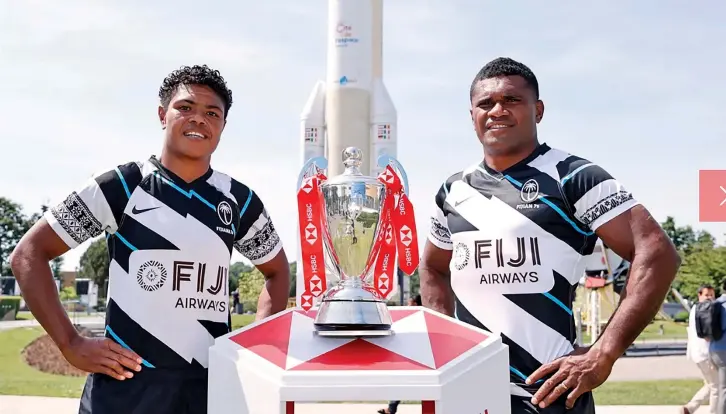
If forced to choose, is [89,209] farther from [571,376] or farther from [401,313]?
[571,376]

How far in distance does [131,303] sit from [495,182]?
130cm

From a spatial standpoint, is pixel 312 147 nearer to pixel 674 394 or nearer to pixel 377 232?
pixel 674 394

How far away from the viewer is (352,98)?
48.9 ft

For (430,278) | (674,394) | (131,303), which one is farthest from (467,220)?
(674,394)

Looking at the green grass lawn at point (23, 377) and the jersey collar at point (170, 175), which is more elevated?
the jersey collar at point (170, 175)

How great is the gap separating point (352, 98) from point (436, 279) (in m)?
12.5

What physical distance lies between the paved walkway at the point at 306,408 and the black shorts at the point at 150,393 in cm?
613

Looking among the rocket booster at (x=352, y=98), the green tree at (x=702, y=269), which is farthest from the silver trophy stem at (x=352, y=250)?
the green tree at (x=702, y=269)

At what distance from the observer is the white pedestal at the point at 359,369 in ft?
5.24

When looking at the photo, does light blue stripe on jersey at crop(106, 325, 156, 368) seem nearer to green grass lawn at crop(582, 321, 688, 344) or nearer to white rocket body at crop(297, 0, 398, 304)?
white rocket body at crop(297, 0, 398, 304)

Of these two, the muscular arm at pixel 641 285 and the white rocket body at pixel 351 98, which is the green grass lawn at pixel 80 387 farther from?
the muscular arm at pixel 641 285

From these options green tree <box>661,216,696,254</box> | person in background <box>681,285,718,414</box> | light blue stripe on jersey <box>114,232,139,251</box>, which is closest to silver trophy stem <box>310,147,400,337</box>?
light blue stripe on jersey <box>114,232,139,251</box>

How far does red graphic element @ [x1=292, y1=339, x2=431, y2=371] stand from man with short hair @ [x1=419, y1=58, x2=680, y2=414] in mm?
522

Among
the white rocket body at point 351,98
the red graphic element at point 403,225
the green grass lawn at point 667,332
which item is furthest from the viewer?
the green grass lawn at point 667,332
